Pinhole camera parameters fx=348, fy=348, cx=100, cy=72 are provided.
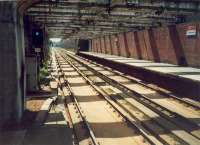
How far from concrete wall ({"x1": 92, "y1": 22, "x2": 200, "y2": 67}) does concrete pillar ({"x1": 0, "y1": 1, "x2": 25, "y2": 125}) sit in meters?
11.0

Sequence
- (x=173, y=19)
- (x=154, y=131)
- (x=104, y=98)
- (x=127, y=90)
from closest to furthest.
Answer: (x=154, y=131) < (x=104, y=98) < (x=127, y=90) < (x=173, y=19)

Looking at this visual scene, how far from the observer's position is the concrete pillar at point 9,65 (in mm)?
10344

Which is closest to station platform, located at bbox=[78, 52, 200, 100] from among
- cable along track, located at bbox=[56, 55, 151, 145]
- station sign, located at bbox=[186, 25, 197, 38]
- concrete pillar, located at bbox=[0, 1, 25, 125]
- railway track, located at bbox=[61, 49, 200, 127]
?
railway track, located at bbox=[61, 49, 200, 127]

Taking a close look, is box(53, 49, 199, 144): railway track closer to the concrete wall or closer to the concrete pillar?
the concrete pillar

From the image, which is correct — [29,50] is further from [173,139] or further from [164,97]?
[173,139]

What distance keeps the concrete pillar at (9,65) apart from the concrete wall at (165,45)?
11028mm

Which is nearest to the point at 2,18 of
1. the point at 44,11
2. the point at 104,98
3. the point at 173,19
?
the point at 104,98

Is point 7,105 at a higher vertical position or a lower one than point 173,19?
lower

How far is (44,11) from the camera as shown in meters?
19.8

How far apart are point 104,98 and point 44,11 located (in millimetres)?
6985

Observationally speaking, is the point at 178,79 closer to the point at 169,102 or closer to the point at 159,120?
the point at 169,102

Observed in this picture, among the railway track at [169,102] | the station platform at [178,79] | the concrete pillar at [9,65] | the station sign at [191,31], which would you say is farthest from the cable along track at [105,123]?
the station sign at [191,31]

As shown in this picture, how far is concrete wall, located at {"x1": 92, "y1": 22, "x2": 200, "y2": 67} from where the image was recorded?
1967 cm

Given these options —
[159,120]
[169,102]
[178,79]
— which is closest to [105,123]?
[159,120]
